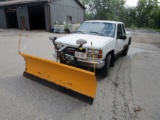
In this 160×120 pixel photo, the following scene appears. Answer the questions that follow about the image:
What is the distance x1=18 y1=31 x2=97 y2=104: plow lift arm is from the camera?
9.50ft

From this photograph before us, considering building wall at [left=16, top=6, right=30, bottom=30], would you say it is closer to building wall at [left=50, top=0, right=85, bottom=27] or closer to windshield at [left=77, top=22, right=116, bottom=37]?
building wall at [left=50, top=0, right=85, bottom=27]

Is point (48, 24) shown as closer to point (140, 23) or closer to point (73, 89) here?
point (73, 89)

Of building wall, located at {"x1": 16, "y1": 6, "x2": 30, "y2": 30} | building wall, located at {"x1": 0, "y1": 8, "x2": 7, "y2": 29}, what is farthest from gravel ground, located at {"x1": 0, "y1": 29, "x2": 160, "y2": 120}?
building wall, located at {"x1": 0, "y1": 8, "x2": 7, "y2": 29}

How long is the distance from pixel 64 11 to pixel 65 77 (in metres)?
18.8

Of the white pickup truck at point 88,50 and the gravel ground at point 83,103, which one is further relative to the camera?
the white pickup truck at point 88,50

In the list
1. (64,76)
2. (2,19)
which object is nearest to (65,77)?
(64,76)

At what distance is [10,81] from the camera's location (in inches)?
153

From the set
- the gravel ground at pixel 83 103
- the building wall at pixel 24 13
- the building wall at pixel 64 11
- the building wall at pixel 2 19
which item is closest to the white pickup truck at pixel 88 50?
the gravel ground at pixel 83 103

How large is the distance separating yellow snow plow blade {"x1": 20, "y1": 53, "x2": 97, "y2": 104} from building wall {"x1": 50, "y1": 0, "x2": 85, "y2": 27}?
1547cm

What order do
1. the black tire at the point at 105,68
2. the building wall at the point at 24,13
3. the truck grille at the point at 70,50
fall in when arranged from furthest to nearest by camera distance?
the building wall at the point at 24,13 → the black tire at the point at 105,68 → the truck grille at the point at 70,50

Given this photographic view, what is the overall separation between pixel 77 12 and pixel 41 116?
22521mm

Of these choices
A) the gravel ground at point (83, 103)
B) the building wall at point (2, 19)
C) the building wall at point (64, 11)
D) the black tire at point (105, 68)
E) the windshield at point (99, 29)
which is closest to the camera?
the gravel ground at point (83, 103)

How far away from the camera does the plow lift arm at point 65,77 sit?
2.90m

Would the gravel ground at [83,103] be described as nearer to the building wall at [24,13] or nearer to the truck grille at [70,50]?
the truck grille at [70,50]
